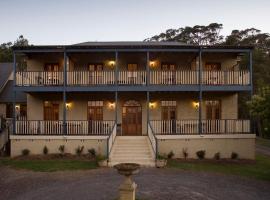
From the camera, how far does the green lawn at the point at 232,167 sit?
1664cm

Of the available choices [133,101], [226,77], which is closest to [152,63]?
[133,101]

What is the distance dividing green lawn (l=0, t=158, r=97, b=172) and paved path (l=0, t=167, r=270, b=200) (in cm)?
92

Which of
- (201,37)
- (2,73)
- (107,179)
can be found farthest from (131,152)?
(201,37)

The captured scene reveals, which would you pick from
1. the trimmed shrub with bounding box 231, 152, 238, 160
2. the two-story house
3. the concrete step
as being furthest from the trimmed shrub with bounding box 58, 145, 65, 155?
the trimmed shrub with bounding box 231, 152, 238, 160

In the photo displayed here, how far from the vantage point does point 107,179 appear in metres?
14.7

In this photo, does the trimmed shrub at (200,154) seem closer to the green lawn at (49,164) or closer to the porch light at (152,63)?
the green lawn at (49,164)

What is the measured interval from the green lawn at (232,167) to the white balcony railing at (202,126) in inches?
103

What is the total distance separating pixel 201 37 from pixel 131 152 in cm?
5898

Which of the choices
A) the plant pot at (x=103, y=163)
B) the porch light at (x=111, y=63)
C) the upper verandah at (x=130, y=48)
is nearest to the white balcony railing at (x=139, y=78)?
the upper verandah at (x=130, y=48)

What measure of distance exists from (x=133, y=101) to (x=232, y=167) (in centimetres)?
951

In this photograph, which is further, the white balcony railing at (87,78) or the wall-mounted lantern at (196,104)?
the wall-mounted lantern at (196,104)

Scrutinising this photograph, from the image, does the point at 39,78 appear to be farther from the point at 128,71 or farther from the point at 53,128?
the point at 128,71

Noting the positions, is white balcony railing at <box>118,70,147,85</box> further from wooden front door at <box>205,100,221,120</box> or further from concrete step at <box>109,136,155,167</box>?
wooden front door at <box>205,100,221,120</box>

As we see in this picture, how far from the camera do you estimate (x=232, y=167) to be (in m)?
18.4
